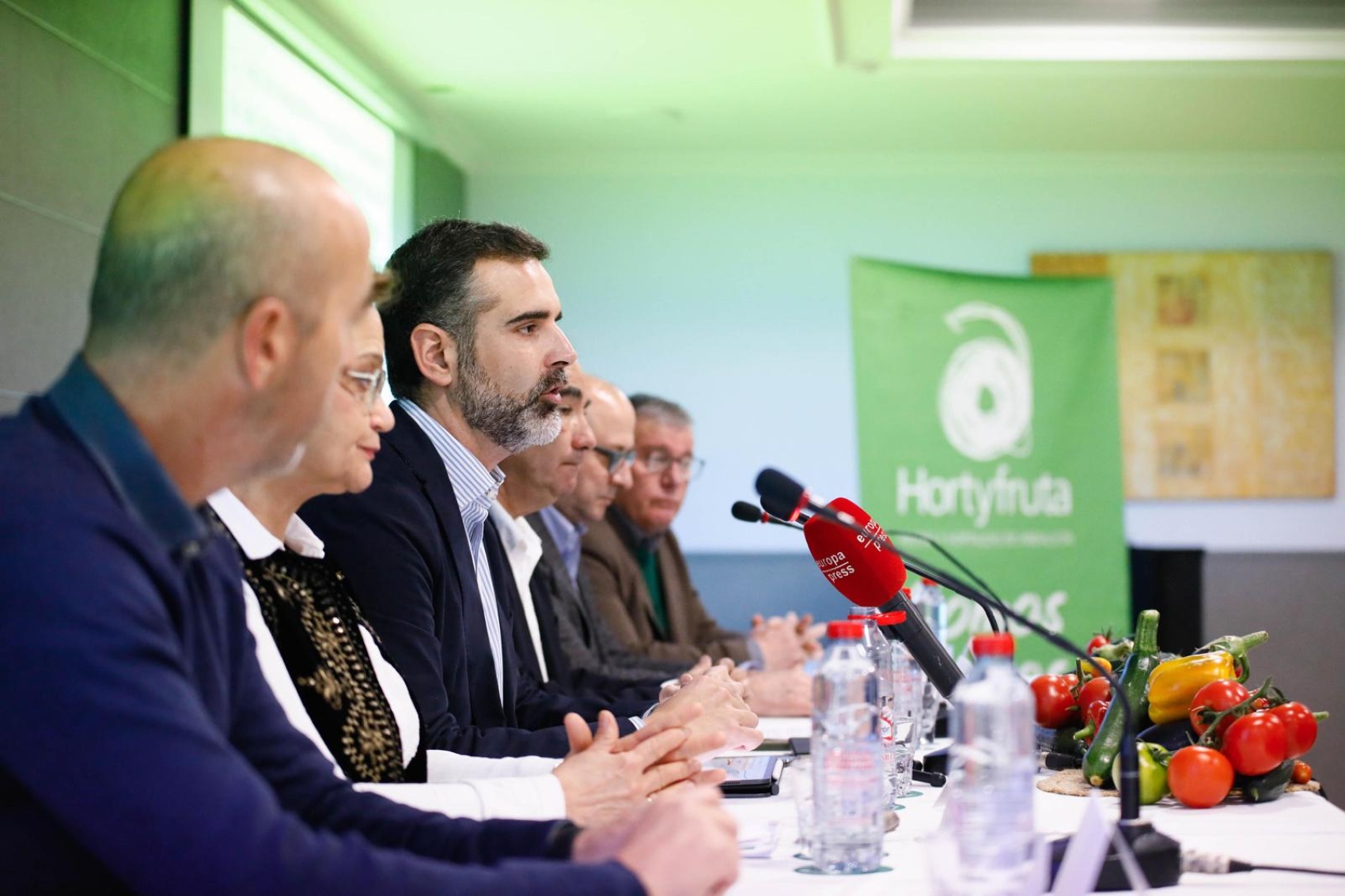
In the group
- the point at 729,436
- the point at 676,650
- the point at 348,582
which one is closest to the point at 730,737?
the point at 348,582

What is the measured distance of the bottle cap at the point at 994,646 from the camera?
50.0 inches

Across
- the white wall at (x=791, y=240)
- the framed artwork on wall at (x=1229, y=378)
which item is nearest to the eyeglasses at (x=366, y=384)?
the white wall at (x=791, y=240)

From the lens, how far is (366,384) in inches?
65.6

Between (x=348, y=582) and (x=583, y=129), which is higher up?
(x=583, y=129)

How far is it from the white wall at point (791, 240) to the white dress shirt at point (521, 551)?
366 cm

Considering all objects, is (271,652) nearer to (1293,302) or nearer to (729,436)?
(729,436)

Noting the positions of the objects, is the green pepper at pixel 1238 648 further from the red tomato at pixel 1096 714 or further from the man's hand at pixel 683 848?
the man's hand at pixel 683 848

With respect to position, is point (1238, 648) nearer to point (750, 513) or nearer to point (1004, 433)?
point (750, 513)

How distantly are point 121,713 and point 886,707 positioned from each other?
50.1 inches

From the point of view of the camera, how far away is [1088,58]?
16.8 feet

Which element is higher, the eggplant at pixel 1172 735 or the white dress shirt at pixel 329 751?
the white dress shirt at pixel 329 751

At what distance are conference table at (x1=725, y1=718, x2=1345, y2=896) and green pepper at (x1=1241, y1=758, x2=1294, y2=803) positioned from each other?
15 mm

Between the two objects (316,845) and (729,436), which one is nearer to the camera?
(316,845)

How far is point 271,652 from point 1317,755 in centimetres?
414
